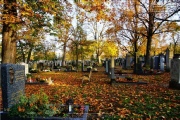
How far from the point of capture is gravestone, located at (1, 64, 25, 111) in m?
6.21

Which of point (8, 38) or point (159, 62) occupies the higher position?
point (8, 38)

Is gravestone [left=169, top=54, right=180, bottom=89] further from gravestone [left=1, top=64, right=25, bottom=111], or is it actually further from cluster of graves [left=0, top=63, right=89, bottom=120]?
gravestone [left=1, top=64, right=25, bottom=111]

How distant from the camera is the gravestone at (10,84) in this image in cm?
621

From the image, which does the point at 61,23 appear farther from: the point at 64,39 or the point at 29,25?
the point at 64,39

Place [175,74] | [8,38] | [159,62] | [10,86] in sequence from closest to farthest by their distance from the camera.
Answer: [10,86] → [175,74] → [8,38] → [159,62]

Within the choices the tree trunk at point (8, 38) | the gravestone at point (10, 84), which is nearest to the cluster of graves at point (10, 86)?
the gravestone at point (10, 84)

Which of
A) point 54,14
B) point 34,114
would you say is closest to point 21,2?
point 54,14

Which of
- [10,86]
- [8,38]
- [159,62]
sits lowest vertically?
[10,86]

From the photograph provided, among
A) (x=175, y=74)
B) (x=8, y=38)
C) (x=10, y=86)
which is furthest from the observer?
(x=8, y=38)

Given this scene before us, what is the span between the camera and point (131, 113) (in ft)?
22.6

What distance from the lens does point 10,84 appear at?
6395mm

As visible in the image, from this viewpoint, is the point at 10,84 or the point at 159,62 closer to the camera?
the point at 10,84

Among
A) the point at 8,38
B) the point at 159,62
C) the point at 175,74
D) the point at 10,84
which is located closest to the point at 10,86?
the point at 10,84

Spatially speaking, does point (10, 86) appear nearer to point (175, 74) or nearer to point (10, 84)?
point (10, 84)
